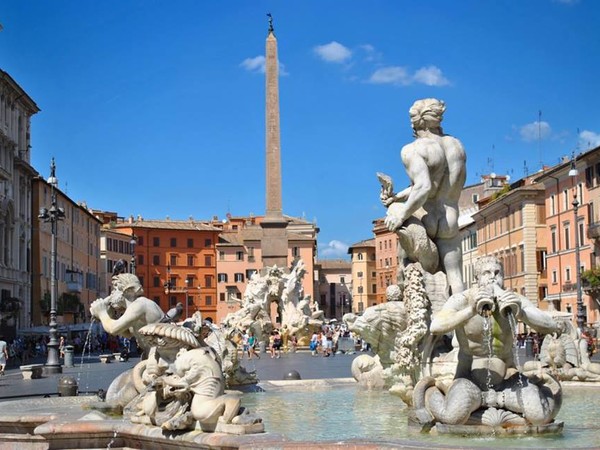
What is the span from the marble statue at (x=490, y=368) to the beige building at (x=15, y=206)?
45.9m

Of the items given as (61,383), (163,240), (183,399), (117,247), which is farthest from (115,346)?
(163,240)

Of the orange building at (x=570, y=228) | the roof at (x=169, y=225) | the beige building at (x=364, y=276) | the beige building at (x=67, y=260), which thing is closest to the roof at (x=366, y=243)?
the beige building at (x=364, y=276)

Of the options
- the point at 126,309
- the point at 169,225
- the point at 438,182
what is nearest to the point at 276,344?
the point at 438,182

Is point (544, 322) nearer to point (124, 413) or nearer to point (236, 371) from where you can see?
point (124, 413)

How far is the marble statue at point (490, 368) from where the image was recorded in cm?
675

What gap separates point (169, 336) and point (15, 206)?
52.5 metres

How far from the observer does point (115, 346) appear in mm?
46875

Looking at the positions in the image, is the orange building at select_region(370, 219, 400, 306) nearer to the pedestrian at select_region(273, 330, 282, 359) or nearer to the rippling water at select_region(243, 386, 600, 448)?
the pedestrian at select_region(273, 330, 282, 359)

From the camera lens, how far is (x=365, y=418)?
8656 mm

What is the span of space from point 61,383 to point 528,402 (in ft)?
A: 24.7

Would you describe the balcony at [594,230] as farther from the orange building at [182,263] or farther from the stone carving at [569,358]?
the orange building at [182,263]

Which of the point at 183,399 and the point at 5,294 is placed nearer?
the point at 183,399

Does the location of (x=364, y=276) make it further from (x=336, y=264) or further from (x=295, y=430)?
(x=295, y=430)

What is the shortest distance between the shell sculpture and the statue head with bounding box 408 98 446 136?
3.57 m
